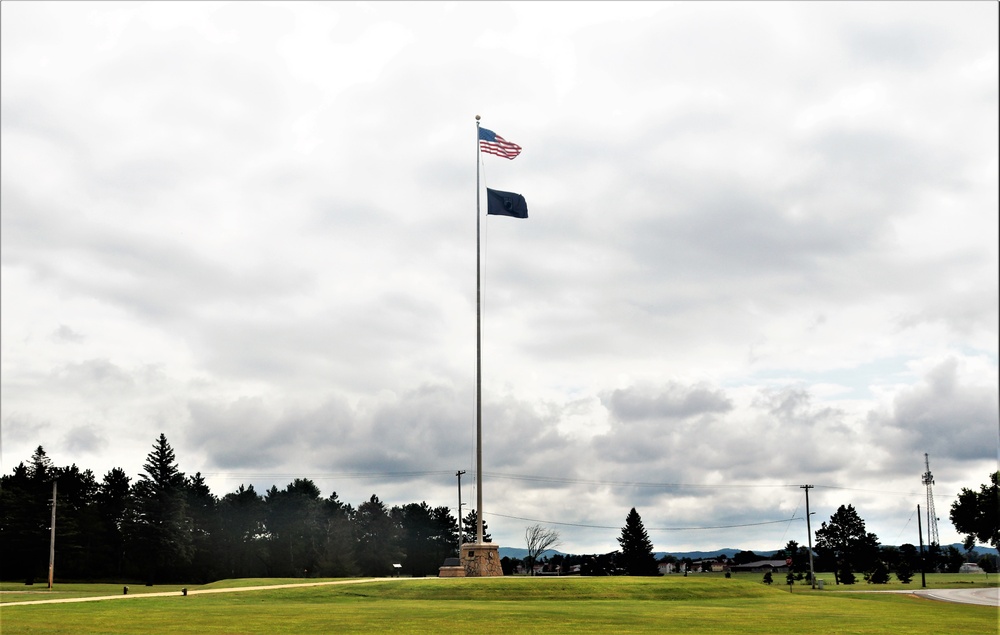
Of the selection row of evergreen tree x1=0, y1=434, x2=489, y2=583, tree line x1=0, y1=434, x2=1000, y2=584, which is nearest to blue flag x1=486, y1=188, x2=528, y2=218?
tree line x1=0, y1=434, x2=1000, y2=584

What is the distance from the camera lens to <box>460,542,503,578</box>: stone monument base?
174 feet

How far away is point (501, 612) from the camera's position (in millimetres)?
36375

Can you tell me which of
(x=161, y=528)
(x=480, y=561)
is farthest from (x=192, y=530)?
(x=480, y=561)

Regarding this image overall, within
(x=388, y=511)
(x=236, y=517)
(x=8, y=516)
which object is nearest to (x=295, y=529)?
(x=236, y=517)

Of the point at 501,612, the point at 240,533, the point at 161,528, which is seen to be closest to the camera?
the point at 501,612

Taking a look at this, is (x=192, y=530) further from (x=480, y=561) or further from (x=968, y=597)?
(x=968, y=597)

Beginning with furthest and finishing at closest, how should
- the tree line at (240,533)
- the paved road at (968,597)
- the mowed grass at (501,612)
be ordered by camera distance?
the tree line at (240,533) < the paved road at (968,597) < the mowed grass at (501,612)

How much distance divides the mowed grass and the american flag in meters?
23.5

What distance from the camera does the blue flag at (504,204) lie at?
174ft

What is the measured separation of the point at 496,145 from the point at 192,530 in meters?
77.1

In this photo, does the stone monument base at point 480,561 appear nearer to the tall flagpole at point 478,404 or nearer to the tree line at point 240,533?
the tall flagpole at point 478,404

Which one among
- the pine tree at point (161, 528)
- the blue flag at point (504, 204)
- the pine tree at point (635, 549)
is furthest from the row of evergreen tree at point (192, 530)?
the blue flag at point (504, 204)

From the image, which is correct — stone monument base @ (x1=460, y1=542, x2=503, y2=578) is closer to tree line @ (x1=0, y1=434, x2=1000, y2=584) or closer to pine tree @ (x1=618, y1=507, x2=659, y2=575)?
tree line @ (x1=0, y1=434, x2=1000, y2=584)

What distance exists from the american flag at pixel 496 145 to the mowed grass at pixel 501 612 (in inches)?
925
